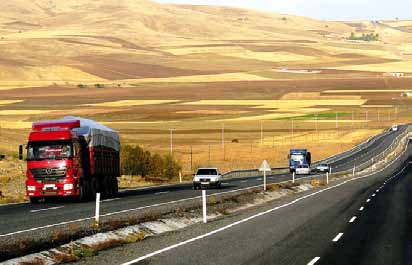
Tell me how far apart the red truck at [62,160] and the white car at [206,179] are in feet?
46.8

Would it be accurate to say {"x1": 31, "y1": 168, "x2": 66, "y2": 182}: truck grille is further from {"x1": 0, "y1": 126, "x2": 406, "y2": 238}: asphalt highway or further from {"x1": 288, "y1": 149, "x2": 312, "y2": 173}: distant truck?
{"x1": 288, "y1": 149, "x2": 312, "y2": 173}: distant truck

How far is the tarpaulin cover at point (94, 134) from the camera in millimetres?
39844

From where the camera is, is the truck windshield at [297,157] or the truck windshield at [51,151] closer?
the truck windshield at [51,151]

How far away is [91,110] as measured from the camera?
500ft

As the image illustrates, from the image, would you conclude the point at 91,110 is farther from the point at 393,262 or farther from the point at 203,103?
the point at 393,262

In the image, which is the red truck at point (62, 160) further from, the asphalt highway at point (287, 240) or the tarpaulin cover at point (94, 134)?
the asphalt highway at point (287, 240)

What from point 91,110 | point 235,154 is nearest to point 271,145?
point 235,154

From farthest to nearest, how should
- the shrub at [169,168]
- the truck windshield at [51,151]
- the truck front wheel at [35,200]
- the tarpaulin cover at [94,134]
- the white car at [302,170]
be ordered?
the white car at [302,170] → the shrub at [169,168] → the tarpaulin cover at [94,134] → the truck front wheel at [35,200] → the truck windshield at [51,151]

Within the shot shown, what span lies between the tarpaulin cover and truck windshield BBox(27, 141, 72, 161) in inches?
100

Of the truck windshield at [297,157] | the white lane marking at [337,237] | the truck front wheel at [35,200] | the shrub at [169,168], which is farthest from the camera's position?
the truck windshield at [297,157]

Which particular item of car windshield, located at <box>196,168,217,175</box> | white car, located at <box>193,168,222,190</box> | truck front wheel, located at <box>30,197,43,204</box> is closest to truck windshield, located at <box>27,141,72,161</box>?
truck front wheel, located at <box>30,197,43,204</box>

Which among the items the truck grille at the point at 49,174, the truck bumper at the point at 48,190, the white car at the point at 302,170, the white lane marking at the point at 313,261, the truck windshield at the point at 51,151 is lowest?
the white car at the point at 302,170

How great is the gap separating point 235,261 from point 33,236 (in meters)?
7.79

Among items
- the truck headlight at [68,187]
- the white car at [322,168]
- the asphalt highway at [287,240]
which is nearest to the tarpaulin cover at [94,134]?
the truck headlight at [68,187]
